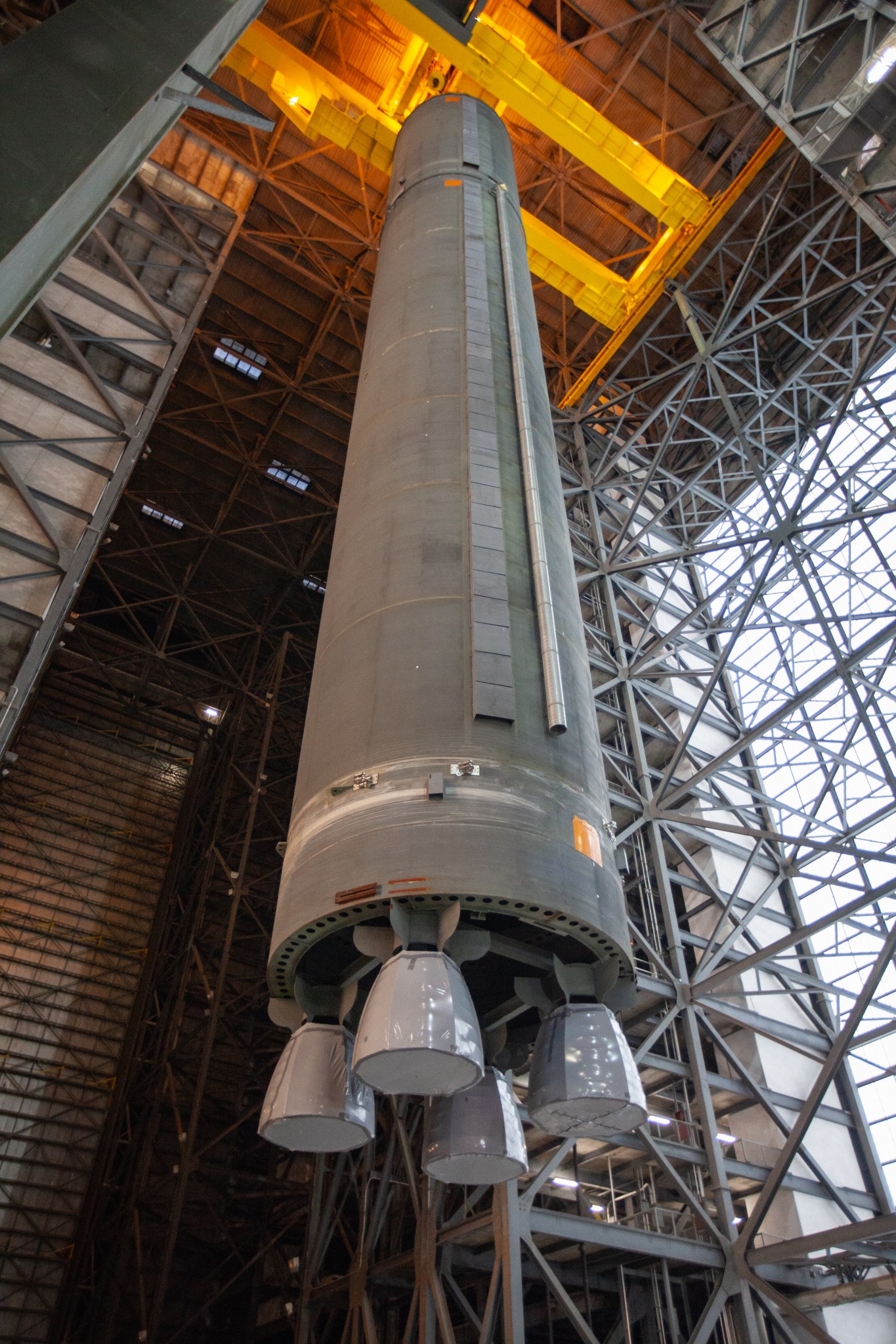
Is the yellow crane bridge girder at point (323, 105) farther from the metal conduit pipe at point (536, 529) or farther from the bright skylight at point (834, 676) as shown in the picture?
the metal conduit pipe at point (536, 529)

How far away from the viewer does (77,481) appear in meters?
14.4

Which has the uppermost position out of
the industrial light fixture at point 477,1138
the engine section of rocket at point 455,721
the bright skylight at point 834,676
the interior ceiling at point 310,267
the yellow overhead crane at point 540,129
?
the interior ceiling at point 310,267

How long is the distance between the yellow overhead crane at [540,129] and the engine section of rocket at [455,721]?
11.6 metres

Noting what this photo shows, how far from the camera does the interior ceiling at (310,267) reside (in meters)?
20.6

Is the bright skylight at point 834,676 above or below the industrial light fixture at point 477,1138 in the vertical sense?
above

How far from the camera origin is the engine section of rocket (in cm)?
598

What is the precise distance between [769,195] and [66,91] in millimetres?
22752

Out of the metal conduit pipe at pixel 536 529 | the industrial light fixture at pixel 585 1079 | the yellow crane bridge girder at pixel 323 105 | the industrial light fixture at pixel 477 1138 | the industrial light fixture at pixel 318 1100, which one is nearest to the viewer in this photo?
the industrial light fixture at pixel 585 1079

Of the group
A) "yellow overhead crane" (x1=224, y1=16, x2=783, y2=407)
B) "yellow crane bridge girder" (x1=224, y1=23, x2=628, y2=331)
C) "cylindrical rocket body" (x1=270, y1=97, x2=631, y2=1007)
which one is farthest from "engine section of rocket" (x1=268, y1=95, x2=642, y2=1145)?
"yellow crane bridge girder" (x1=224, y1=23, x2=628, y2=331)

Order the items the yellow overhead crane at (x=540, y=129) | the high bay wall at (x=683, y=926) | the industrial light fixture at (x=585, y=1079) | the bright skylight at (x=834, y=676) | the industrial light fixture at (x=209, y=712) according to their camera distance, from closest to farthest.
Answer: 1. the industrial light fixture at (x=585, y=1079)
2. the high bay wall at (x=683, y=926)
3. the bright skylight at (x=834, y=676)
4. the yellow overhead crane at (x=540, y=129)
5. the industrial light fixture at (x=209, y=712)

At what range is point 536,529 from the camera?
8.11m

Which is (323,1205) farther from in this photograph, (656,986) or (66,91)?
(66,91)

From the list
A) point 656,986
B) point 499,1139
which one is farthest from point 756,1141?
point 499,1139

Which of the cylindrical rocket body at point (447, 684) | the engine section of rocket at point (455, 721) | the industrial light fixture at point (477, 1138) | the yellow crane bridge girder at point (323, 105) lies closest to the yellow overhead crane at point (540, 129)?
the yellow crane bridge girder at point (323, 105)
